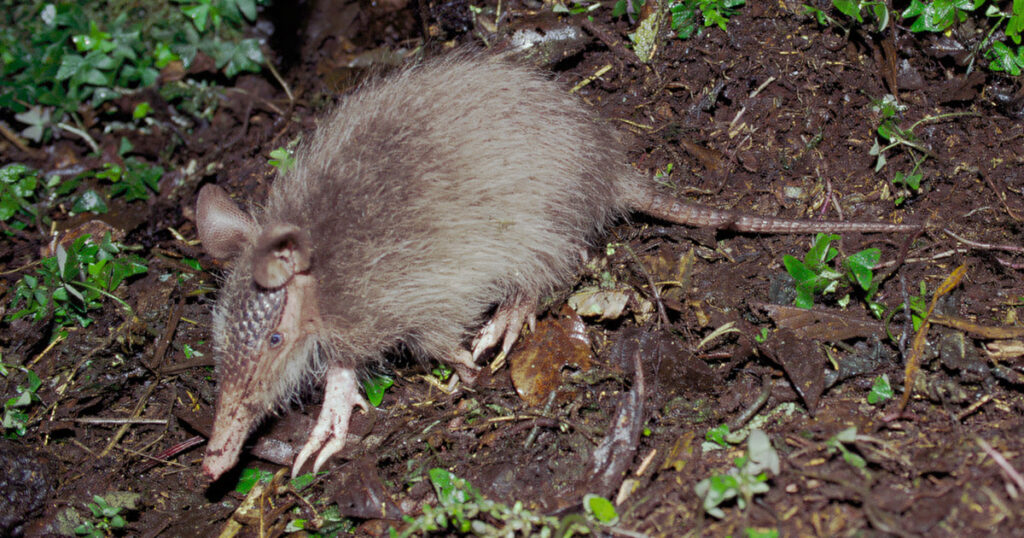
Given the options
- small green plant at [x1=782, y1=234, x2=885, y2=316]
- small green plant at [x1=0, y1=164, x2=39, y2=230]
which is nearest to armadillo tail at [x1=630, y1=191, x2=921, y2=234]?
small green plant at [x1=782, y1=234, x2=885, y2=316]

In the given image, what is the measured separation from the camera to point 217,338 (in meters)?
3.18

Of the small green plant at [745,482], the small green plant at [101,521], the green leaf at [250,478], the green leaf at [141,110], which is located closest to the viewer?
the small green plant at [745,482]

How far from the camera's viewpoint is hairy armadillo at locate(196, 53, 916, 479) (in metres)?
3.04

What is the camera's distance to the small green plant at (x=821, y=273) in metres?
3.01

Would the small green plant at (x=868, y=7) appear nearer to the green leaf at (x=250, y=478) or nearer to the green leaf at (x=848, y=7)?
the green leaf at (x=848, y=7)

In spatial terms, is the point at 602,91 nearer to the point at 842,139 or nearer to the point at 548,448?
the point at 842,139

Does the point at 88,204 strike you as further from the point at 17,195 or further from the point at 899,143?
the point at 899,143

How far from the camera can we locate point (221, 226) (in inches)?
131

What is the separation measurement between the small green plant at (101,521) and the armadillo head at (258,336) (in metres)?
0.53

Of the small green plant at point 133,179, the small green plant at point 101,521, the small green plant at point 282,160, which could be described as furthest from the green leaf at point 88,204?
the small green plant at point 101,521

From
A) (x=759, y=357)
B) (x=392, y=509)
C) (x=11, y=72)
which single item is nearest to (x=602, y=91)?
(x=759, y=357)

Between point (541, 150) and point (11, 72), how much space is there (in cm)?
457

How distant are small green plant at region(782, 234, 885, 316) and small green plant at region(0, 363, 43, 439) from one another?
13.4 feet

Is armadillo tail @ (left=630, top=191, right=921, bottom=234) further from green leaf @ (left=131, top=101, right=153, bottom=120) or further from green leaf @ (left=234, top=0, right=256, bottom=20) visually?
green leaf @ (left=131, top=101, right=153, bottom=120)
